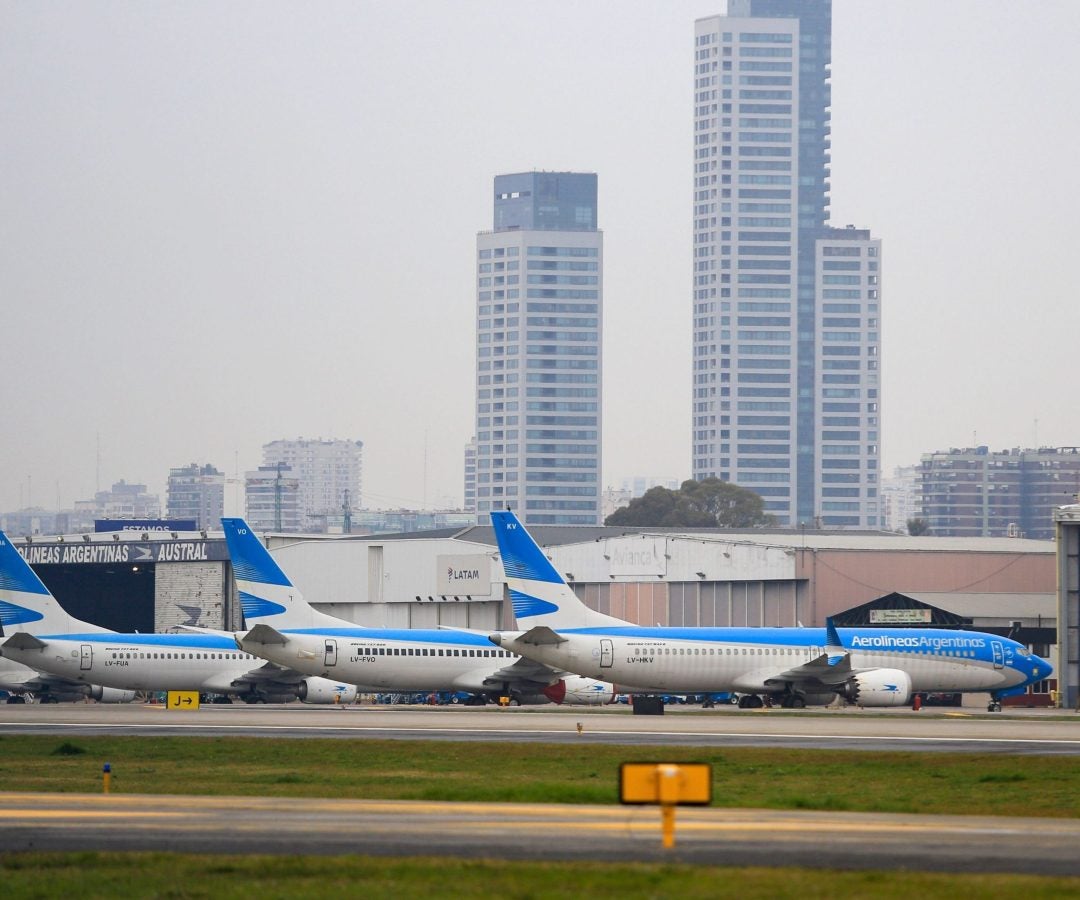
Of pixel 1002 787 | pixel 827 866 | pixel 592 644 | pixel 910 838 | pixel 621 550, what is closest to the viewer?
pixel 827 866

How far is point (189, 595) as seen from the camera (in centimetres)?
11794

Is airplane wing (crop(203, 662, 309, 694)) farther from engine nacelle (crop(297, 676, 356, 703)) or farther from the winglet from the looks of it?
the winglet

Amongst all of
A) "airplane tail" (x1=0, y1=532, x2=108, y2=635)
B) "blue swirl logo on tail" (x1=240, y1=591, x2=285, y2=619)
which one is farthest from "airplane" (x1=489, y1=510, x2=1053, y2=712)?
"airplane tail" (x1=0, y1=532, x2=108, y2=635)

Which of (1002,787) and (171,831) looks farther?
(1002,787)

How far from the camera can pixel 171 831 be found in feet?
88.7

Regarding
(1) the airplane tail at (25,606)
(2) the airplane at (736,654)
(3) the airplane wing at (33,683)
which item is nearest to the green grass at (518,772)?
(2) the airplane at (736,654)

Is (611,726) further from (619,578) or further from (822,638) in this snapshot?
(619,578)

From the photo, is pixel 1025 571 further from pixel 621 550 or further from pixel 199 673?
pixel 199 673

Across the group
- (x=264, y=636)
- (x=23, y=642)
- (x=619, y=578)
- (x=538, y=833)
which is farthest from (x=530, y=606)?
(x=538, y=833)

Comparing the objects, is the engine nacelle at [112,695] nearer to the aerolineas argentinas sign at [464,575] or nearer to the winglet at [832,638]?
the aerolineas argentinas sign at [464,575]

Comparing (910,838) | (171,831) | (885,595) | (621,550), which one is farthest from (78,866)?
(621,550)

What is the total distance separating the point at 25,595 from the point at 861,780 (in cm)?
5130

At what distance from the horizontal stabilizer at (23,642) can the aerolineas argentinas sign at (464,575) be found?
3975 centimetres

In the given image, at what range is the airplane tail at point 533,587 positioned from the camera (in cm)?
6919
